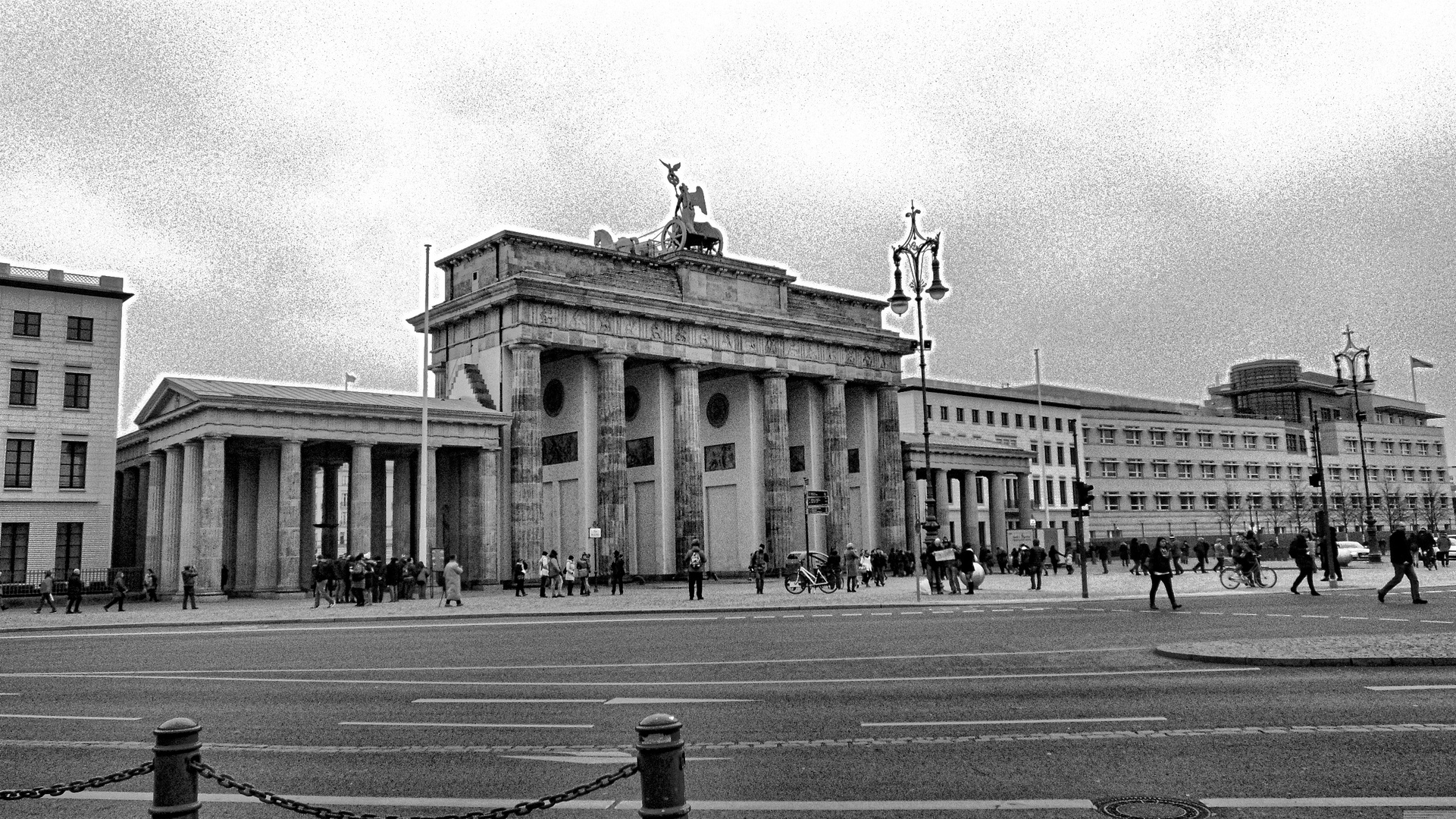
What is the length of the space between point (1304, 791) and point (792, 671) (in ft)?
26.5

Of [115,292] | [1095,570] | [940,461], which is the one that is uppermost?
[115,292]

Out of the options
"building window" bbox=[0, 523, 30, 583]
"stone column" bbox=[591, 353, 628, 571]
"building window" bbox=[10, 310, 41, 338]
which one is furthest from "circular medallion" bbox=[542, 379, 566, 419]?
"building window" bbox=[0, 523, 30, 583]

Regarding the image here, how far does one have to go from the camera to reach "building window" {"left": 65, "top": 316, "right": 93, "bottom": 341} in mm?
47125

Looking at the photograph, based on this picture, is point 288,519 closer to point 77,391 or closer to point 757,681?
point 77,391

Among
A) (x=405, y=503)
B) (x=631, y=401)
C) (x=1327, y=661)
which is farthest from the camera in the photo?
(x=631, y=401)

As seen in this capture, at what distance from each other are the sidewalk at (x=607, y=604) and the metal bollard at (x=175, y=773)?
24.9 meters

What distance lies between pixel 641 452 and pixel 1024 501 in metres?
38.2

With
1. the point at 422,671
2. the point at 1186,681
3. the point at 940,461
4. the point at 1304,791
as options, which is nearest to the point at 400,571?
the point at 422,671

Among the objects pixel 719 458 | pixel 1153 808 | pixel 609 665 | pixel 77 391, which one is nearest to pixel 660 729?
pixel 1153 808

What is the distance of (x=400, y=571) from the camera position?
1625 inches

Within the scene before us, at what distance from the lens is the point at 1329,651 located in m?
14.4

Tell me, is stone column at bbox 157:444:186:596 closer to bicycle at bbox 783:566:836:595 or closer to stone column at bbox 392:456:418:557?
stone column at bbox 392:456:418:557

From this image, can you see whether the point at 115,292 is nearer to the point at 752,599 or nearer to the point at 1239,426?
the point at 752,599

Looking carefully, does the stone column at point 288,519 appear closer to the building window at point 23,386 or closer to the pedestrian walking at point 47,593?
the pedestrian walking at point 47,593
